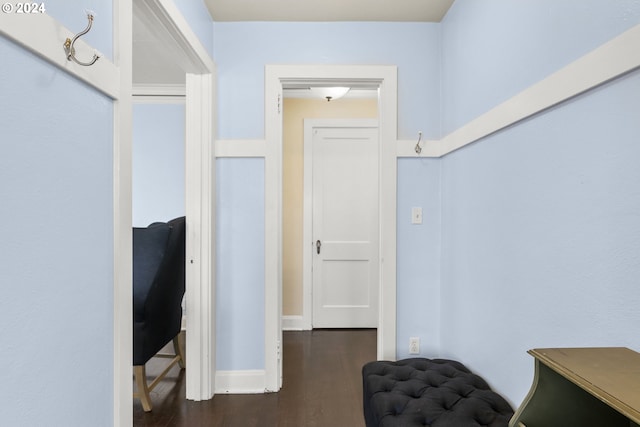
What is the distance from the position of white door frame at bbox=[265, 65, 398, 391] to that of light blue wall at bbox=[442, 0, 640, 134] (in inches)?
14.9

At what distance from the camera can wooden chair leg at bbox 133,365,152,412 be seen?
6.99ft

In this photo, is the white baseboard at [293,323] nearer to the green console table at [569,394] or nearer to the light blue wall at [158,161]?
the light blue wall at [158,161]

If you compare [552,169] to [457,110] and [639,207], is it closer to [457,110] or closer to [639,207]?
[639,207]

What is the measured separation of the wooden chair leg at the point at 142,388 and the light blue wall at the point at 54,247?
3.50 ft

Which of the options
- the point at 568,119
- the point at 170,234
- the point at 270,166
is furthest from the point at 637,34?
the point at 170,234

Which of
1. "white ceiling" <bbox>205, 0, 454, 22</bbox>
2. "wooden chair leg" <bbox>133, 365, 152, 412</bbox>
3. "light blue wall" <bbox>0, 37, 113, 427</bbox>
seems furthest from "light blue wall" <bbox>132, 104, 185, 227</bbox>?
"light blue wall" <bbox>0, 37, 113, 427</bbox>

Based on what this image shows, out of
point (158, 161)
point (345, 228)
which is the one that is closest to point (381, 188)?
point (345, 228)

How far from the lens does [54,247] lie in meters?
0.89

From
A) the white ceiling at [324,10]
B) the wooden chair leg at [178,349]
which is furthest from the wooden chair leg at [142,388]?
the white ceiling at [324,10]

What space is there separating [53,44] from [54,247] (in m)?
0.50

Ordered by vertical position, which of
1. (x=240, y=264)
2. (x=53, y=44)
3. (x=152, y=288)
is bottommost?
(x=152, y=288)

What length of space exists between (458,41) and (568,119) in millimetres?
1191

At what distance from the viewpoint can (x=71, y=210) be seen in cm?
96

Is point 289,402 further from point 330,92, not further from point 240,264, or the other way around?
point 330,92
